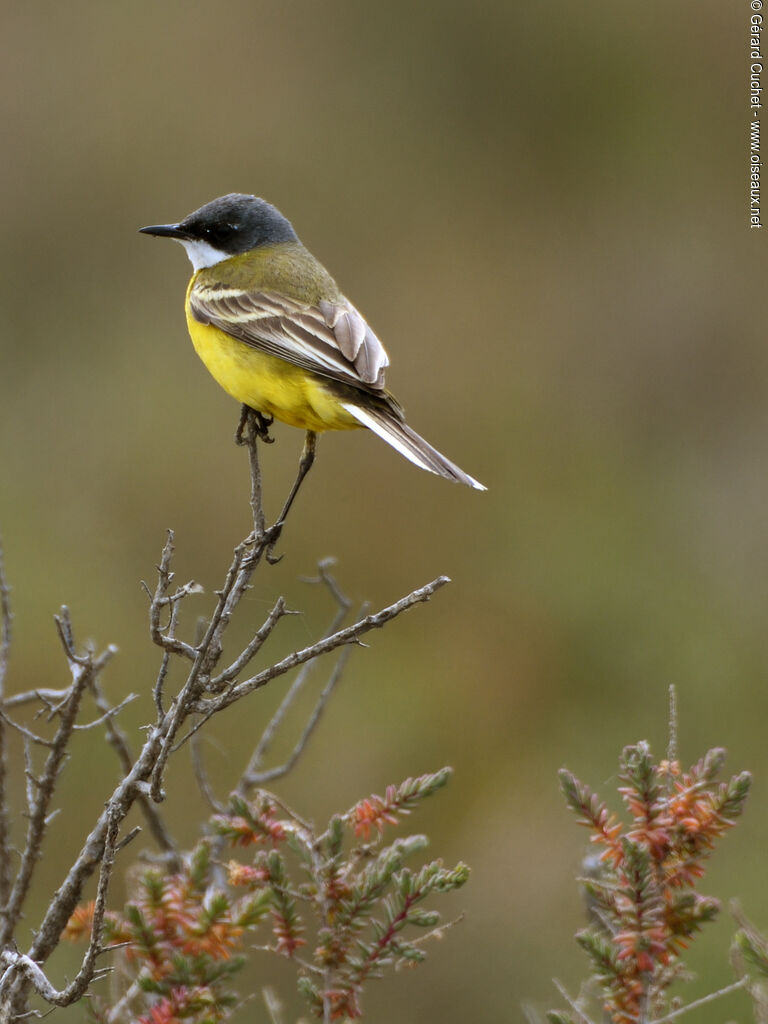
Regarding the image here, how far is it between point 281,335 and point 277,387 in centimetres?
28

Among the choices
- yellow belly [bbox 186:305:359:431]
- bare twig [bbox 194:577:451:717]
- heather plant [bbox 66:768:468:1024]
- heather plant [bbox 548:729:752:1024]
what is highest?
yellow belly [bbox 186:305:359:431]

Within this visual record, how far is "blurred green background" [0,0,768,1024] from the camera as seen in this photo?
8.95 meters

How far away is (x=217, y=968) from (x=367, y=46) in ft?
36.7

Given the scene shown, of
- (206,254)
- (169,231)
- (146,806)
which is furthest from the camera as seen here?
(206,254)

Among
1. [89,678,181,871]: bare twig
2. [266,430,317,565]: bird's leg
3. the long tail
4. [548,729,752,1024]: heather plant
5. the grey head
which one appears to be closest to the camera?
[548,729,752,1024]: heather plant

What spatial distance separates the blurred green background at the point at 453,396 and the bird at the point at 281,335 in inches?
144

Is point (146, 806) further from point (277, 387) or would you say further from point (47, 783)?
point (277, 387)

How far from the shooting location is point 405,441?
3979 mm

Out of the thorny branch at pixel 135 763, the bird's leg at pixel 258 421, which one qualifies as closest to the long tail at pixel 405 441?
the bird's leg at pixel 258 421

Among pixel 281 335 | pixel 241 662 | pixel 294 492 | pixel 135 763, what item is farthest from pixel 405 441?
pixel 135 763

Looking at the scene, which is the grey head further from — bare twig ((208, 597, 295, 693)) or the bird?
bare twig ((208, 597, 295, 693))

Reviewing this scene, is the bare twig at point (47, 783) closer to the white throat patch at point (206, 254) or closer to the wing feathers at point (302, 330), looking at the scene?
the wing feathers at point (302, 330)

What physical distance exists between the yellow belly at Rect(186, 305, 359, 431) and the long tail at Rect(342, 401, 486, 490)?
0.34ft

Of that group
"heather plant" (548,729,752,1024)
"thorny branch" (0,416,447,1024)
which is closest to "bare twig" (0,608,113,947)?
"thorny branch" (0,416,447,1024)
